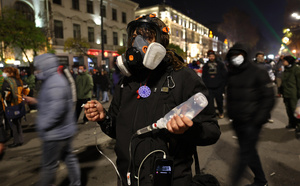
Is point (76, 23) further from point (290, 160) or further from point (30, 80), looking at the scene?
point (290, 160)

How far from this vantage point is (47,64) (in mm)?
2771

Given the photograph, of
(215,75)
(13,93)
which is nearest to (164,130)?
(13,93)

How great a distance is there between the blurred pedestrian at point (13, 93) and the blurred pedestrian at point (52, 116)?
111 inches

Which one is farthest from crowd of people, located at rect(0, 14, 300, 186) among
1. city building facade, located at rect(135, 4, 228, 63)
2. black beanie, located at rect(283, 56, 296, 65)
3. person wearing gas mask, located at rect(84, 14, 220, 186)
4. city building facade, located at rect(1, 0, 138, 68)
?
city building facade, located at rect(135, 4, 228, 63)

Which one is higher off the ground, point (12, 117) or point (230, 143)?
point (12, 117)

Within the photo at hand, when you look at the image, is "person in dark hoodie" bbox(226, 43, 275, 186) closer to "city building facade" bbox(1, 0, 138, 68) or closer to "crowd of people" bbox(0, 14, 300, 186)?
"crowd of people" bbox(0, 14, 300, 186)

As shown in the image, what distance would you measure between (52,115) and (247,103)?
8.05 ft

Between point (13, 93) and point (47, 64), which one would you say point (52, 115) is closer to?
point (47, 64)

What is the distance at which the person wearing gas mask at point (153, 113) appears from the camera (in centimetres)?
129

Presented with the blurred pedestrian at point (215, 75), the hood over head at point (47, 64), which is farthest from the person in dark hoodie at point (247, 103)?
the blurred pedestrian at point (215, 75)

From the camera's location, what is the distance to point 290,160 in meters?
3.95

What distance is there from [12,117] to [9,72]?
1.11 meters

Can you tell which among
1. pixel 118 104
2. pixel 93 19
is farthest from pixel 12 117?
pixel 93 19

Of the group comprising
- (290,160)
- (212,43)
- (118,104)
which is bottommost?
(290,160)
